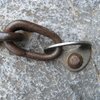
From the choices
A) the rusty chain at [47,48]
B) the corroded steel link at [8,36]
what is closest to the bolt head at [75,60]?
the rusty chain at [47,48]

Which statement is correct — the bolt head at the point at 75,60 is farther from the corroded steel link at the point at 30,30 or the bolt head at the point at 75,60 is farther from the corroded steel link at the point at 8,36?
the corroded steel link at the point at 8,36

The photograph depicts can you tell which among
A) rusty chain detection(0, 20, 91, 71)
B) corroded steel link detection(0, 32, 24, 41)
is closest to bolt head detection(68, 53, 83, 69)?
rusty chain detection(0, 20, 91, 71)

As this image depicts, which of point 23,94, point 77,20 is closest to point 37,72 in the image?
point 23,94

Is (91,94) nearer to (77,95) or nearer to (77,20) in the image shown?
(77,95)

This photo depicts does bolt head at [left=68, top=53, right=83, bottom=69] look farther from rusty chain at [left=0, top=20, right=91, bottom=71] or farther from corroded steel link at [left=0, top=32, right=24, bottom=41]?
corroded steel link at [left=0, top=32, right=24, bottom=41]

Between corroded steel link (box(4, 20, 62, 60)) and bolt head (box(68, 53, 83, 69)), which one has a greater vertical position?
corroded steel link (box(4, 20, 62, 60))

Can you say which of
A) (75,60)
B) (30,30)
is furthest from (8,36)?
(75,60)

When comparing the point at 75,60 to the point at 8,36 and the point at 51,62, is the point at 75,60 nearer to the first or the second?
the point at 51,62
